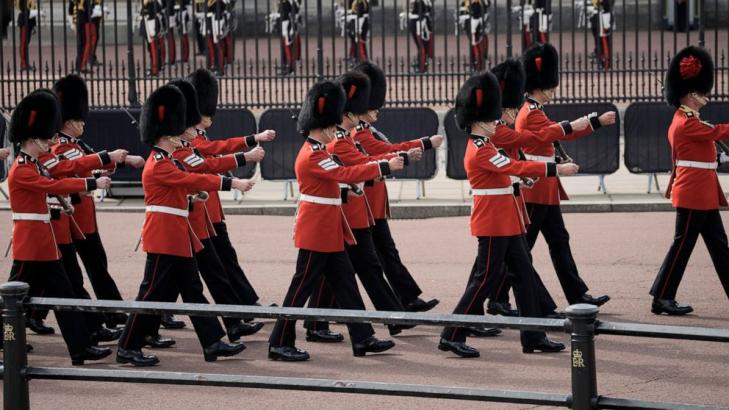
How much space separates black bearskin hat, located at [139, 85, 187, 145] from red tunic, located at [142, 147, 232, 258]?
0.35 ft

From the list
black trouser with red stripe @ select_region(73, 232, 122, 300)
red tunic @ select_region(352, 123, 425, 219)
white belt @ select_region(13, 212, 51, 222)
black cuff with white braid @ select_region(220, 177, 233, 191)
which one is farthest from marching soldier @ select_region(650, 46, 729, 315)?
white belt @ select_region(13, 212, 51, 222)

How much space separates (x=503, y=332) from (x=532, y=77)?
1558 millimetres

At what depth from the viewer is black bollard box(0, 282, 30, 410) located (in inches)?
218

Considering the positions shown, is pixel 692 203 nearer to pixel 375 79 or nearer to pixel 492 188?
pixel 492 188

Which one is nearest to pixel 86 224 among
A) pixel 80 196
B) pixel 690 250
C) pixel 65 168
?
pixel 80 196

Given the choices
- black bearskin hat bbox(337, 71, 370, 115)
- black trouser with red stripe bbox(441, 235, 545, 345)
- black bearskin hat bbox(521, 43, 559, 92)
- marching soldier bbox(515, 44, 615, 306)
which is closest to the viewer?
black trouser with red stripe bbox(441, 235, 545, 345)

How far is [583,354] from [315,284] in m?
3.25

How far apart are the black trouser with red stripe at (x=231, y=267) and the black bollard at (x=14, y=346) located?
3.37 meters

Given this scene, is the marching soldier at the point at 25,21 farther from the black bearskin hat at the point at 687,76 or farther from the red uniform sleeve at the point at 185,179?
the red uniform sleeve at the point at 185,179

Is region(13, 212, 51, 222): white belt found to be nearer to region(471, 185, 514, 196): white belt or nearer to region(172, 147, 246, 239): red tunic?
region(172, 147, 246, 239): red tunic

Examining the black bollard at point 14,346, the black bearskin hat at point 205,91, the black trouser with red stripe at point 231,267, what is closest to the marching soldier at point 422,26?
the black bearskin hat at point 205,91

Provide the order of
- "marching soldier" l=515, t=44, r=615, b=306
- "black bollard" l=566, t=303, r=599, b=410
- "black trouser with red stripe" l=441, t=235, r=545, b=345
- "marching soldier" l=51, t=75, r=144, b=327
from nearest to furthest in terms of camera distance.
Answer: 1. "black bollard" l=566, t=303, r=599, b=410
2. "black trouser with red stripe" l=441, t=235, r=545, b=345
3. "marching soldier" l=51, t=75, r=144, b=327
4. "marching soldier" l=515, t=44, r=615, b=306

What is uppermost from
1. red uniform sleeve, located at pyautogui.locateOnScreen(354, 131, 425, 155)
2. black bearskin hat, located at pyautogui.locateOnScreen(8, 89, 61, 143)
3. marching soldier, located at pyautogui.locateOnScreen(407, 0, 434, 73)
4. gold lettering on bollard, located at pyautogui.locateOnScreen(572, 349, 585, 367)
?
marching soldier, located at pyautogui.locateOnScreen(407, 0, 434, 73)

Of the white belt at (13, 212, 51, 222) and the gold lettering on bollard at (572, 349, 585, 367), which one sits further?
the white belt at (13, 212, 51, 222)
